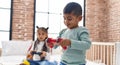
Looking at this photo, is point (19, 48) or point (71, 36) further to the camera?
point (19, 48)

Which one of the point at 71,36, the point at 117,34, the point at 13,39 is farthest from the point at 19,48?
the point at 71,36

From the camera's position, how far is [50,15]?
524cm

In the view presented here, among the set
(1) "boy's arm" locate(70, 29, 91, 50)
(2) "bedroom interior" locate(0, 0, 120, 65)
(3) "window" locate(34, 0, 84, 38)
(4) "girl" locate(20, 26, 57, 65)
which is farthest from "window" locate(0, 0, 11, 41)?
(1) "boy's arm" locate(70, 29, 91, 50)

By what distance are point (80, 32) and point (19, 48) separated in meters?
3.36

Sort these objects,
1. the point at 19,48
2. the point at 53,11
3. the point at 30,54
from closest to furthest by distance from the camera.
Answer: the point at 30,54 < the point at 19,48 < the point at 53,11

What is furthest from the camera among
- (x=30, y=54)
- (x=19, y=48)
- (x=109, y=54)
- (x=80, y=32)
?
(x=19, y=48)

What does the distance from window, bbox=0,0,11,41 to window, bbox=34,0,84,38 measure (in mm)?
652

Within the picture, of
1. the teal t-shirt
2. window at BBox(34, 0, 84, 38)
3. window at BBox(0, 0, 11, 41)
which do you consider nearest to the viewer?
the teal t-shirt

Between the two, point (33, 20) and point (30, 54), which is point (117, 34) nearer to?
A: point (33, 20)

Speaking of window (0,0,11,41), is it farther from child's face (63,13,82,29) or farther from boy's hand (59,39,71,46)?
boy's hand (59,39,71,46)

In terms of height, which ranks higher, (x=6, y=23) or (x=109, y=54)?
(x=6, y=23)

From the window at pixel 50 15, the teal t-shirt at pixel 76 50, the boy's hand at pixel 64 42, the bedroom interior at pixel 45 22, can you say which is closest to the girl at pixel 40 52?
the teal t-shirt at pixel 76 50

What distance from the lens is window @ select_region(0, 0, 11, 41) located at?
482 centimetres

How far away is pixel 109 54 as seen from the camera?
377cm
